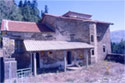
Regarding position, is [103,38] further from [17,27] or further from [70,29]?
[17,27]

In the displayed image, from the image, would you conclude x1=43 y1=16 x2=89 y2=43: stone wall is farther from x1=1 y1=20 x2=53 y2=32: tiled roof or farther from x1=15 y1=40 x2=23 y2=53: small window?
x1=15 y1=40 x2=23 y2=53: small window

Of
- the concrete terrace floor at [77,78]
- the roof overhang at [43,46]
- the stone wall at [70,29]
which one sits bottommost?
the concrete terrace floor at [77,78]

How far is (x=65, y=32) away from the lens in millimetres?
17906

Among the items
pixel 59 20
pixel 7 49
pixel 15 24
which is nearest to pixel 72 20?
pixel 59 20

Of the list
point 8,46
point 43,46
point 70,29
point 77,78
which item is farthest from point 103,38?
point 8,46

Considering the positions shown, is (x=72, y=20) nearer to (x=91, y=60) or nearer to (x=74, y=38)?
(x=74, y=38)

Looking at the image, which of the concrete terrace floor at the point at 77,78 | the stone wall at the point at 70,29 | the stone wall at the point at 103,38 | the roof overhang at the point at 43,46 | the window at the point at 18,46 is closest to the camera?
the concrete terrace floor at the point at 77,78

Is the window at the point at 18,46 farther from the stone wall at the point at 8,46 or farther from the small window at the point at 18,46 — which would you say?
the stone wall at the point at 8,46

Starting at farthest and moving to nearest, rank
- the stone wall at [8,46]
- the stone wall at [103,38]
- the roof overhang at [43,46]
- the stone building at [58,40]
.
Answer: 1. the stone wall at [103,38]
2. the stone building at [58,40]
3. the stone wall at [8,46]
4. the roof overhang at [43,46]

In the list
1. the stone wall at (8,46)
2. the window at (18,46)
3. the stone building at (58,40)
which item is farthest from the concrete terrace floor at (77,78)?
the stone wall at (8,46)

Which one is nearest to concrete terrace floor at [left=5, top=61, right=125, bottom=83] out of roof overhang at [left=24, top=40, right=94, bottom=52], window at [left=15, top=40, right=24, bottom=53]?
roof overhang at [left=24, top=40, right=94, bottom=52]

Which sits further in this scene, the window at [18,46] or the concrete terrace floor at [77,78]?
the window at [18,46]

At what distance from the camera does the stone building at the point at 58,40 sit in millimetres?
14039

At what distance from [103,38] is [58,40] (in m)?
8.26
